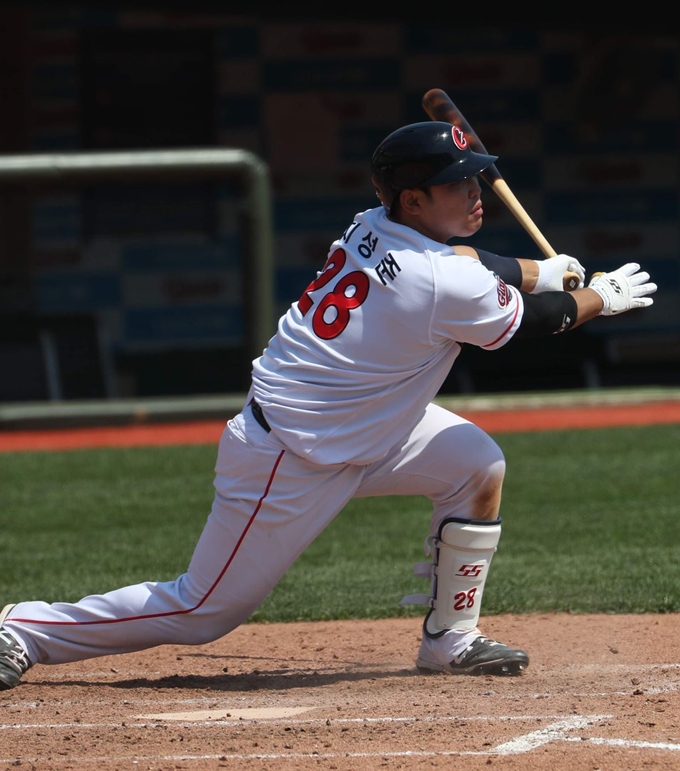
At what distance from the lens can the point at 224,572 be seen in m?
3.45

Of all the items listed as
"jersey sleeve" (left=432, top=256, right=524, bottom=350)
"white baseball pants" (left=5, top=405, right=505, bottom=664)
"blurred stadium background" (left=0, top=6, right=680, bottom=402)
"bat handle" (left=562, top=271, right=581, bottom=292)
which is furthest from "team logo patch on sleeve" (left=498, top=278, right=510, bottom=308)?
"blurred stadium background" (left=0, top=6, right=680, bottom=402)

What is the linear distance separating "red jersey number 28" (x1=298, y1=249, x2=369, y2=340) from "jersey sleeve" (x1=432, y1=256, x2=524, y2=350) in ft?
0.66

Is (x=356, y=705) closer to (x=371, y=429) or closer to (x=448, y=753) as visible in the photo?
(x=448, y=753)

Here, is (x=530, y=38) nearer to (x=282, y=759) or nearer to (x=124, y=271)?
(x=124, y=271)

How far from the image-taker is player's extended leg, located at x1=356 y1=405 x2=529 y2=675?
3.60 metres

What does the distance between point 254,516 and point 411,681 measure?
0.63m

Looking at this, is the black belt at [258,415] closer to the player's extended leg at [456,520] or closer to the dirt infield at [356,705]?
the player's extended leg at [456,520]

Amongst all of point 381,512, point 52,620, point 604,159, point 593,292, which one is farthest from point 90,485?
point 604,159

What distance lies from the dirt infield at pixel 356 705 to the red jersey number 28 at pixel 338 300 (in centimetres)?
92

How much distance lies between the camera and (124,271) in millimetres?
11125

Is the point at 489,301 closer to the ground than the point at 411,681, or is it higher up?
higher up

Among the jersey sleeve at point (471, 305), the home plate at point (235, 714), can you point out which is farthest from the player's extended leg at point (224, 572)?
the jersey sleeve at point (471, 305)

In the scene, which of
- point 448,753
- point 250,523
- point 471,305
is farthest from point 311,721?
point 471,305

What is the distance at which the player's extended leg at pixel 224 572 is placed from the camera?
3436 mm
